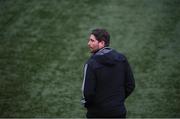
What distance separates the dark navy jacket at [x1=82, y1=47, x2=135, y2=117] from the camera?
9.84ft

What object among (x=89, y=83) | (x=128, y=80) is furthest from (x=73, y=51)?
(x=89, y=83)

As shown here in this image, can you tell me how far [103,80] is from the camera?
3.01m

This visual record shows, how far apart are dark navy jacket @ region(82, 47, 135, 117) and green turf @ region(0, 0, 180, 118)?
5.31ft

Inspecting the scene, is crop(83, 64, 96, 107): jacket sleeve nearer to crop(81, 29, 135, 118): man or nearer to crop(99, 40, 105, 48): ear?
crop(81, 29, 135, 118): man

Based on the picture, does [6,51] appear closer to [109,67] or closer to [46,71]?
[46,71]

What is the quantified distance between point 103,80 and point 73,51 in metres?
2.75

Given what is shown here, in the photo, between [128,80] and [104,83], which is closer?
[104,83]

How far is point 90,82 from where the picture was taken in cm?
300

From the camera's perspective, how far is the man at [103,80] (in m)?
3.00

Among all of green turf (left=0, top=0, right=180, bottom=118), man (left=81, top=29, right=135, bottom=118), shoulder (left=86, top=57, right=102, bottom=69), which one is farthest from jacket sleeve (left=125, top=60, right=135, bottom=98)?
green turf (left=0, top=0, right=180, bottom=118)

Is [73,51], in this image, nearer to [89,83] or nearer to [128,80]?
[128,80]

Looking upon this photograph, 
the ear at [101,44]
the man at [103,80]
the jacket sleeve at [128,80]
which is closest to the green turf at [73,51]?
the jacket sleeve at [128,80]

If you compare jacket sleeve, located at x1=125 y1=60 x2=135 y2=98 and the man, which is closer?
the man

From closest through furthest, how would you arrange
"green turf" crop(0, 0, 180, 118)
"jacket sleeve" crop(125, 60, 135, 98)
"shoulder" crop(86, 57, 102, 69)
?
1. "shoulder" crop(86, 57, 102, 69)
2. "jacket sleeve" crop(125, 60, 135, 98)
3. "green turf" crop(0, 0, 180, 118)
